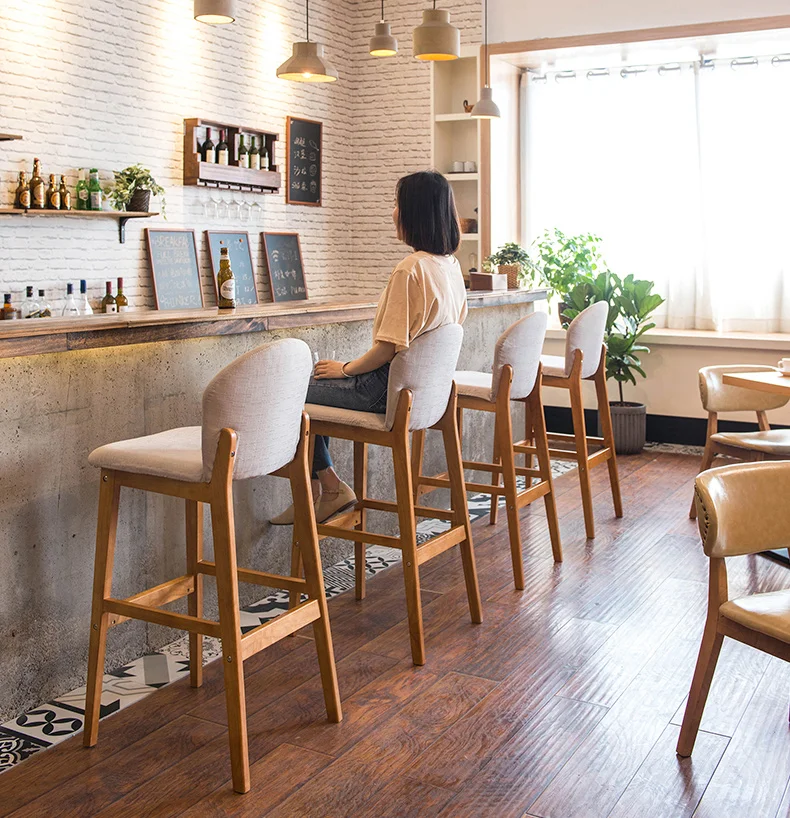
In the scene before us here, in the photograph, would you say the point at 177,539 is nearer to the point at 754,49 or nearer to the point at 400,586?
the point at 400,586

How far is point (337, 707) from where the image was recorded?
2.79 m

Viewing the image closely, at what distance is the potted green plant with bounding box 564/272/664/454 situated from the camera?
6867mm

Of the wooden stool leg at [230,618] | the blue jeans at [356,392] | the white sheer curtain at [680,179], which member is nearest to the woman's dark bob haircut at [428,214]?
the blue jeans at [356,392]

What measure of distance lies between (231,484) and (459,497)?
1187mm

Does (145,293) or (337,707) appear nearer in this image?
(337,707)

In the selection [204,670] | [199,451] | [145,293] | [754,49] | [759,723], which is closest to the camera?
[199,451]

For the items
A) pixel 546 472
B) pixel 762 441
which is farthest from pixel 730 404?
pixel 546 472

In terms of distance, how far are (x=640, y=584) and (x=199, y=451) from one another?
214cm

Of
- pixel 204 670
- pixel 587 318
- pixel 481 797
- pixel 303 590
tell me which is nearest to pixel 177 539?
pixel 204 670

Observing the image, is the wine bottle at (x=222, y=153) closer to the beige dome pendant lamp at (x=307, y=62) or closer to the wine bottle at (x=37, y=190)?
the wine bottle at (x=37, y=190)

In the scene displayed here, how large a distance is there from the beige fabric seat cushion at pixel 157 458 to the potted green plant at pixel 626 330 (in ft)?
15.3

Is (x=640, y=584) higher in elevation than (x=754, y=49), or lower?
lower

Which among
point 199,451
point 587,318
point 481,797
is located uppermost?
point 587,318

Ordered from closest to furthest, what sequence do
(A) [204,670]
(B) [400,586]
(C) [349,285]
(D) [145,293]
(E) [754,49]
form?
(A) [204,670], (B) [400,586], (D) [145,293], (E) [754,49], (C) [349,285]
